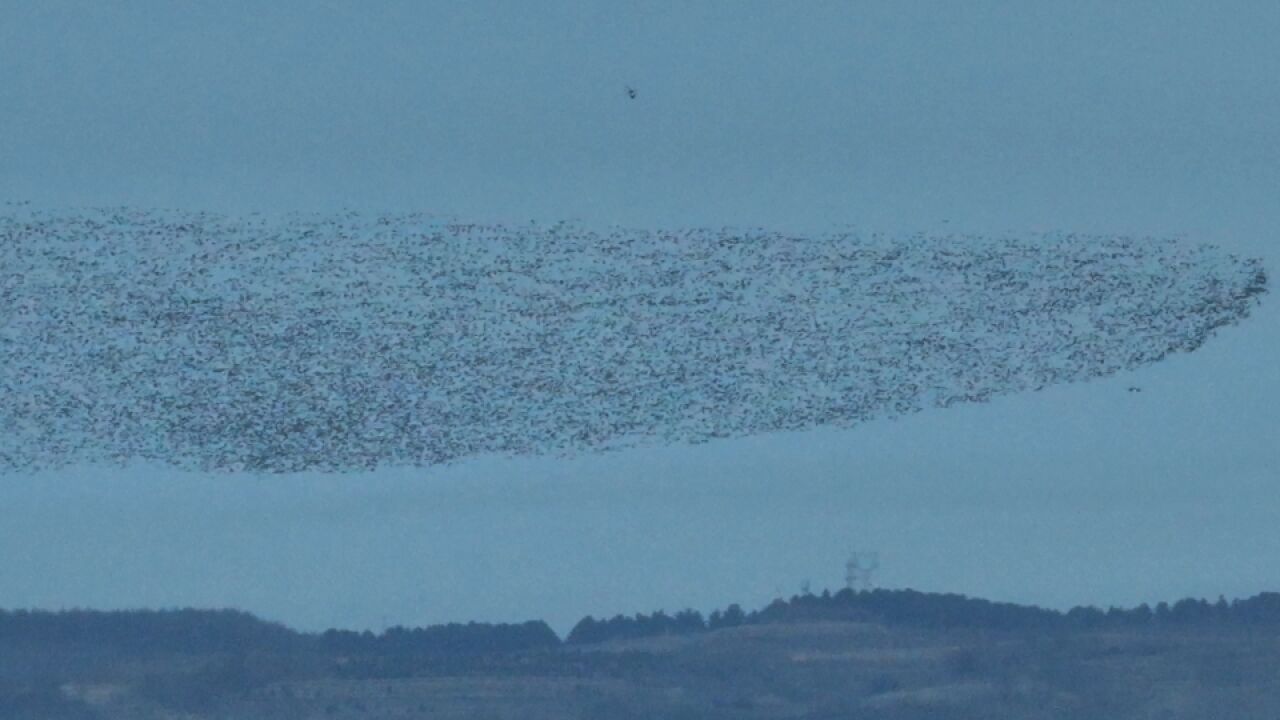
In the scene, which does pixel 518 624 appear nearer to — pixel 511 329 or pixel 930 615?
pixel 511 329

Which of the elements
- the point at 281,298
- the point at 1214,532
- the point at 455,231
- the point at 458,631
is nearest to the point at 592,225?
the point at 455,231

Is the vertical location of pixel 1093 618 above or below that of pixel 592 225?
below

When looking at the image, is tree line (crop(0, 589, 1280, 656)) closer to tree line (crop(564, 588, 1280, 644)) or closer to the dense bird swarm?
tree line (crop(564, 588, 1280, 644))

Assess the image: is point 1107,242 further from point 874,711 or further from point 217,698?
point 217,698

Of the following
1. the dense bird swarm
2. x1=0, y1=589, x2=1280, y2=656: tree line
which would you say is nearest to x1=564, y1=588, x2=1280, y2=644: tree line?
x1=0, y1=589, x2=1280, y2=656: tree line

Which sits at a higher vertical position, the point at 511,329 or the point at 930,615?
the point at 511,329

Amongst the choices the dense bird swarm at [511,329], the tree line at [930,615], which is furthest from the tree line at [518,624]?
the dense bird swarm at [511,329]

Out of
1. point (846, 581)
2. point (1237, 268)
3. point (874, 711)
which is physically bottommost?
point (874, 711)

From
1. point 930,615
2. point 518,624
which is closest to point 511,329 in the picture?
point 518,624
